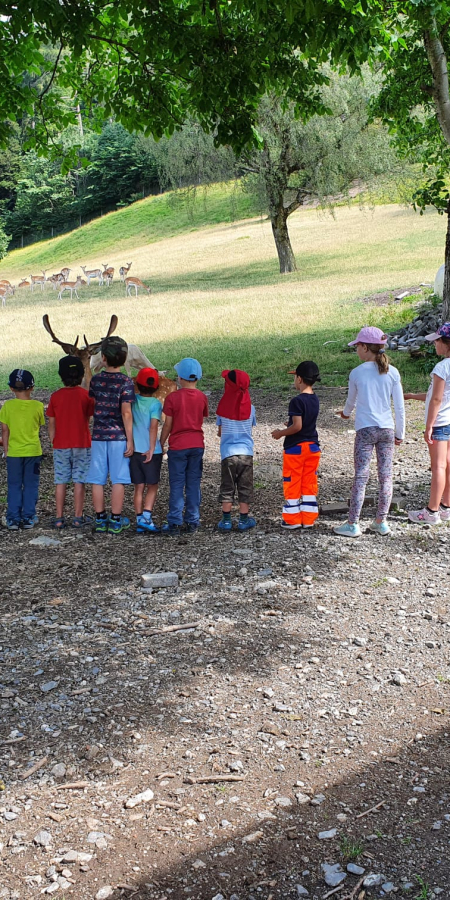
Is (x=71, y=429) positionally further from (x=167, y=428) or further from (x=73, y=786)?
(x=73, y=786)

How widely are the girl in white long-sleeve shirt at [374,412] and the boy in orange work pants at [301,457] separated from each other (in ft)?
1.23

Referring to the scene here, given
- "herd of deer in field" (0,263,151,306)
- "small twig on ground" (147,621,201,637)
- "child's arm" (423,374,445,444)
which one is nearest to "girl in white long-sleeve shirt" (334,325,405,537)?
"child's arm" (423,374,445,444)

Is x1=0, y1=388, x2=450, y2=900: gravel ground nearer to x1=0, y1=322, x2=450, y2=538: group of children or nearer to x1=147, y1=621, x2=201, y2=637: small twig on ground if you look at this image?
x1=147, y1=621, x2=201, y2=637: small twig on ground

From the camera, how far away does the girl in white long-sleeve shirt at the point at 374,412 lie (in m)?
6.45

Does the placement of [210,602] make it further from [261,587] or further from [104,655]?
[104,655]

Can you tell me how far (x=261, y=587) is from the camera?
5703 millimetres

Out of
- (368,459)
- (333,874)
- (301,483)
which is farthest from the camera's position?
(301,483)

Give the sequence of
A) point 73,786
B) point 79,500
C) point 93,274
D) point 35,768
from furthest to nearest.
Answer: point 93,274
point 79,500
point 35,768
point 73,786

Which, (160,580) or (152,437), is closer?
(160,580)

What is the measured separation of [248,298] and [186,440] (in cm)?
2008

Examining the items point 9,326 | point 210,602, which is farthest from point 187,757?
point 9,326

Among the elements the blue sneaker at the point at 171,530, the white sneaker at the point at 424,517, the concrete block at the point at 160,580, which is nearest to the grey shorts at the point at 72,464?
the blue sneaker at the point at 171,530

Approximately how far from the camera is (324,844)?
10.6 ft

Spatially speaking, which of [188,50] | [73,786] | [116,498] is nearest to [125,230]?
[188,50]
